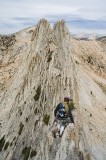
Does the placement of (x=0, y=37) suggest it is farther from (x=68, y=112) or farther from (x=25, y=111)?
(x=68, y=112)

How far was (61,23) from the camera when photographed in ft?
209

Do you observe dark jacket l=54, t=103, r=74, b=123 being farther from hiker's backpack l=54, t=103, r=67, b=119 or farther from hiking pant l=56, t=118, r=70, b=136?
hiking pant l=56, t=118, r=70, b=136

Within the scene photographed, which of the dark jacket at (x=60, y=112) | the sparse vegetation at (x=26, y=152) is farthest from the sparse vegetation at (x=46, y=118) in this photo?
the dark jacket at (x=60, y=112)

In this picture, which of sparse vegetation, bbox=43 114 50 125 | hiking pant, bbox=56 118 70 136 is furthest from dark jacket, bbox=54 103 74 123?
sparse vegetation, bbox=43 114 50 125

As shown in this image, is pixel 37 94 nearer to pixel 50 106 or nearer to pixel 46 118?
pixel 50 106

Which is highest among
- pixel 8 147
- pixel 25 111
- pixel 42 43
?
pixel 42 43

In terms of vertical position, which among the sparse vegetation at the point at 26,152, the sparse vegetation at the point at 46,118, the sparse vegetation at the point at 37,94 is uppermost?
the sparse vegetation at the point at 37,94

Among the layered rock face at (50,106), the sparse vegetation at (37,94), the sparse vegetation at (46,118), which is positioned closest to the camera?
the layered rock face at (50,106)

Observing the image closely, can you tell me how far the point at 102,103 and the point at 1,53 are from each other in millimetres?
44671

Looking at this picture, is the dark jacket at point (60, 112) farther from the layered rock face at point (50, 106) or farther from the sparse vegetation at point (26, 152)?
the sparse vegetation at point (26, 152)

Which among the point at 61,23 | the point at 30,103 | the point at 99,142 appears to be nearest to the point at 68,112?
the point at 99,142

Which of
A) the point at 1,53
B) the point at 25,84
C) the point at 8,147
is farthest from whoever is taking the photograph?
the point at 1,53

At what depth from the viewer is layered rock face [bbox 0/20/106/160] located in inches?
1950

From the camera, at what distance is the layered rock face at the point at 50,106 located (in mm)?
49531
